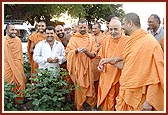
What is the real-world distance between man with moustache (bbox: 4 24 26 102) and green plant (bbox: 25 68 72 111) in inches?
24.7

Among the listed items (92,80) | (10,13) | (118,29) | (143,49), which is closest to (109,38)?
(118,29)

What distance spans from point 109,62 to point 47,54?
3.43 feet

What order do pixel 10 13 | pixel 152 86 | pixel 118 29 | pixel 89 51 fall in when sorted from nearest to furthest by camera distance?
Result: pixel 152 86, pixel 118 29, pixel 89 51, pixel 10 13

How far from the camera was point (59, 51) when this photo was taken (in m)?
4.94

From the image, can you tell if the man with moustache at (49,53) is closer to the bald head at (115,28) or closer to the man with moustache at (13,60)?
A: the man with moustache at (13,60)

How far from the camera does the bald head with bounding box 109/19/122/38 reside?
4230 mm

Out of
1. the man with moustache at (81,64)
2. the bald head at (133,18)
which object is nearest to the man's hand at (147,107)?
the bald head at (133,18)

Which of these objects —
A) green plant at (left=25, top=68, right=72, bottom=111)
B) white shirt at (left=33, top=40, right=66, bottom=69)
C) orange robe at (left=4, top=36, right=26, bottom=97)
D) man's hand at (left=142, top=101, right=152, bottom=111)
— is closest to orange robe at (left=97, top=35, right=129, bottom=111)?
green plant at (left=25, top=68, right=72, bottom=111)

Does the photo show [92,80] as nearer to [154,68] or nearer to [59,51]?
[59,51]

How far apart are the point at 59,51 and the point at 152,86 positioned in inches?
73.3

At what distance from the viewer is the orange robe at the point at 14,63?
5.02 m

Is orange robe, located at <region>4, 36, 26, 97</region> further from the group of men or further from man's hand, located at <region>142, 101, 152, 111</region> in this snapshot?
man's hand, located at <region>142, 101, 152, 111</region>

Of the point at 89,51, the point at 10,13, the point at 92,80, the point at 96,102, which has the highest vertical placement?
the point at 10,13

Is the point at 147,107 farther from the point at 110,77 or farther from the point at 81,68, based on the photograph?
the point at 81,68
